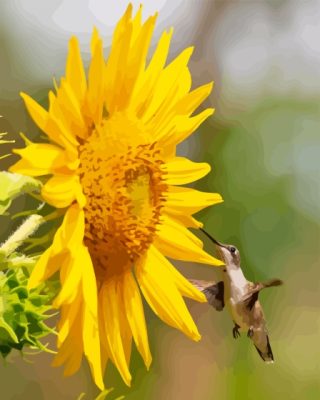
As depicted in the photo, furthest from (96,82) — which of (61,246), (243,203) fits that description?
(243,203)

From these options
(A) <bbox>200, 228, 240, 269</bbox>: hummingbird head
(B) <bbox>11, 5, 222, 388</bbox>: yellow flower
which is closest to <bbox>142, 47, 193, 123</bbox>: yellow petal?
(B) <bbox>11, 5, 222, 388</bbox>: yellow flower

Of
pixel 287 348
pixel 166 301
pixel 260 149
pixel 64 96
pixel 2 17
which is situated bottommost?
pixel 287 348

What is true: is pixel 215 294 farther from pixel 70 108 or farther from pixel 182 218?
pixel 70 108

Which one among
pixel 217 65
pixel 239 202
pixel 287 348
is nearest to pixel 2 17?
pixel 217 65

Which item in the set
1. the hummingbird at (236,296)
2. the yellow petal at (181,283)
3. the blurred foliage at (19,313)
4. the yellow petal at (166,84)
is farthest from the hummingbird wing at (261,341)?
the blurred foliage at (19,313)

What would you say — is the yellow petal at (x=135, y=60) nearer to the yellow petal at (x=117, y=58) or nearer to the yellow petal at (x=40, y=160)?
the yellow petal at (x=117, y=58)

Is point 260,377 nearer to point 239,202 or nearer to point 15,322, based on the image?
point 239,202
